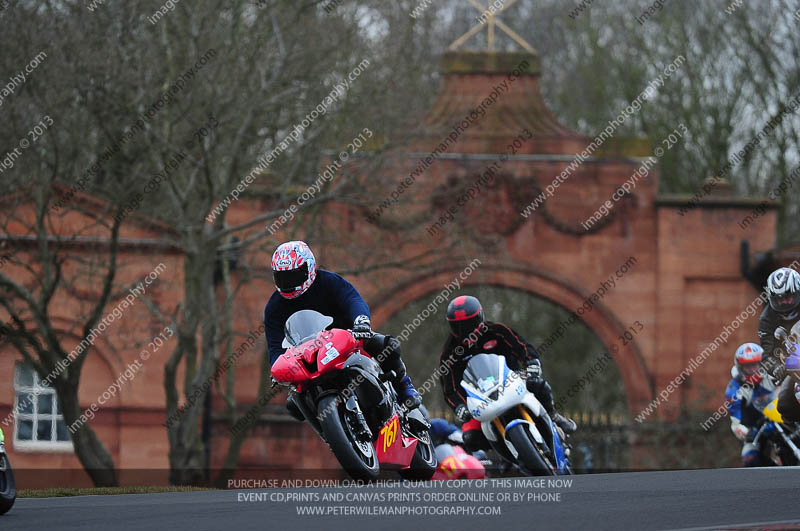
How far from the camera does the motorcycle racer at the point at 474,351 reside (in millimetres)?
14087

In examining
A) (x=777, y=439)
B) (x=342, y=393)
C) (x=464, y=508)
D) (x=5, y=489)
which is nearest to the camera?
(x=464, y=508)

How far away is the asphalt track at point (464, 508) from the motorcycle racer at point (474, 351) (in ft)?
10.6

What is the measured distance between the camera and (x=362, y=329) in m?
10.7

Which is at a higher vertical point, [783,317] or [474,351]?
[783,317]

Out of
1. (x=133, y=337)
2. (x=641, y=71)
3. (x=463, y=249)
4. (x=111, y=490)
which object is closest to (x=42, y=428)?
(x=133, y=337)

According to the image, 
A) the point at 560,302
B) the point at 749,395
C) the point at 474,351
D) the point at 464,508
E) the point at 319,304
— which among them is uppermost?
the point at 319,304

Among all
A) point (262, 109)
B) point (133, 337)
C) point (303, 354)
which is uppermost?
point (262, 109)

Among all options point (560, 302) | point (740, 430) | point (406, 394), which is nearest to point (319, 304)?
point (406, 394)

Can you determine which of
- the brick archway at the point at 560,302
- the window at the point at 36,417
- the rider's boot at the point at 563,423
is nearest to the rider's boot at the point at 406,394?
the rider's boot at the point at 563,423

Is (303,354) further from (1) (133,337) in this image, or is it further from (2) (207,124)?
(1) (133,337)

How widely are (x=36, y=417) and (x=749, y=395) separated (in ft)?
49.7

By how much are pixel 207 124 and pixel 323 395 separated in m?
11.9

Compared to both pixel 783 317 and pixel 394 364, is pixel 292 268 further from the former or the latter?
pixel 783 317

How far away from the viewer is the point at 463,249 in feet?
88.1
